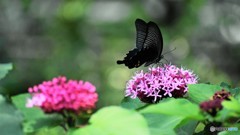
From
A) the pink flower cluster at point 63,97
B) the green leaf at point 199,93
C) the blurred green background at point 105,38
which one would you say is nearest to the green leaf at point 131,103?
the green leaf at point 199,93

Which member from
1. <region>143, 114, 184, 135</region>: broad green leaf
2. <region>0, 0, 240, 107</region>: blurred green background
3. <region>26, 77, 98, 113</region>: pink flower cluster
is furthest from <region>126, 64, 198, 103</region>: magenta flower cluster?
<region>0, 0, 240, 107</region>: blurred green background

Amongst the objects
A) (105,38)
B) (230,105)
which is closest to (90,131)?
(230,105)

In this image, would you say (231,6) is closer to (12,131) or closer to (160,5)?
(160,5)

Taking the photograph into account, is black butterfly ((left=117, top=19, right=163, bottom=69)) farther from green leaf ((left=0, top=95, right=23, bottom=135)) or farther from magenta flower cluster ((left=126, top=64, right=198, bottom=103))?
green leaf ((left=0, top=95, right=23, bottom=135))

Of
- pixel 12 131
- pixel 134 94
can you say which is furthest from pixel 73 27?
pixel 12 131

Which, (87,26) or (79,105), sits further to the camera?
(87,26)

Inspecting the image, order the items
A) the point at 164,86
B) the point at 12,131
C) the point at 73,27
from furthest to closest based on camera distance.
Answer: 1. the point at 73,27
2. the point at 164,86
3. the point at 12,131

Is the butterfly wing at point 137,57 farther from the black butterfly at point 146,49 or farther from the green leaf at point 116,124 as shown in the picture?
the green leaf at point 116,124
